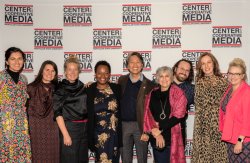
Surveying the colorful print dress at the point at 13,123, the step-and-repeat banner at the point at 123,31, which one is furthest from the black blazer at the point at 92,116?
the step-and-repeat banner at the point at 123,31

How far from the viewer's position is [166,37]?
4.73 meters

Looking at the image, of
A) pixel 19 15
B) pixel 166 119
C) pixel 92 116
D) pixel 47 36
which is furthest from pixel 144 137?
pixel 19 15

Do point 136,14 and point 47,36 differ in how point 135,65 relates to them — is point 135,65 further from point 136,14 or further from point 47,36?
point 47,36

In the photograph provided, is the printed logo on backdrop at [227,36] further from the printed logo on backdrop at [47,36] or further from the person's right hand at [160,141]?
the printed logo on backdrop at [47,36]

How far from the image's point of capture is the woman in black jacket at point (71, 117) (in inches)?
136

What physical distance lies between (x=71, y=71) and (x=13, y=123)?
3.03 feet

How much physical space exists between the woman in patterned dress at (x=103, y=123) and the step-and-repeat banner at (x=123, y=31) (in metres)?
1.26

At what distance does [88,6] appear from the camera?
4758 mm

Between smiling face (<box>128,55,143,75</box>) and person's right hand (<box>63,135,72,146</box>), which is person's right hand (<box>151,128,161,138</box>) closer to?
smiling face (<box>128,55,143,75</box>)

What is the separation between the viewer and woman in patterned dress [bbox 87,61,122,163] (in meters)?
3.46

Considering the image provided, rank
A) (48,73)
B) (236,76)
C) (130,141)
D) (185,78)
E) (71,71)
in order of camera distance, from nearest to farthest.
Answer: (236,76), (71,71), (48,73), (130,141), (185,78)

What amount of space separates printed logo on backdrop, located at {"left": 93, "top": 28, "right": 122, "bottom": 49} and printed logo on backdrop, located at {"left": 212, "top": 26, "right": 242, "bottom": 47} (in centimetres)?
160

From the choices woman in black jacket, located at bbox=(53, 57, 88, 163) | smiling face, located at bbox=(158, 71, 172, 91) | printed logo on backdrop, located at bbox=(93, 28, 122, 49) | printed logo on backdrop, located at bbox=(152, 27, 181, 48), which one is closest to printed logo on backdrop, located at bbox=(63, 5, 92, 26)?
printed logo on backdrop, located at bbox=(93, 28, 122, 49)

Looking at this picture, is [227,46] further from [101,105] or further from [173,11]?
[101,105]
